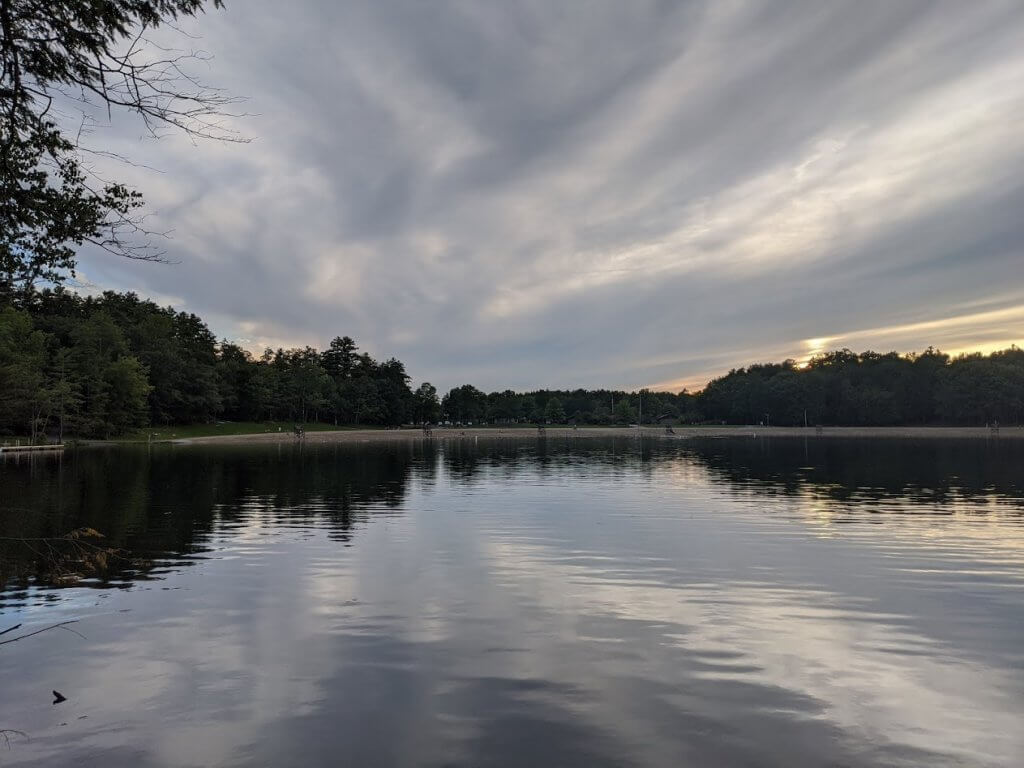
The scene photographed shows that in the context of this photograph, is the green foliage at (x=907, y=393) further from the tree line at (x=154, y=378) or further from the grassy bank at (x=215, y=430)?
the grassy bank at (x=215, y=430)

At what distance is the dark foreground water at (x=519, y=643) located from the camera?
7230 mm

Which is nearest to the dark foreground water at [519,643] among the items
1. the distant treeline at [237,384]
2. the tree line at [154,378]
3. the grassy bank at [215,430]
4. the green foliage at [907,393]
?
the tree line at [154,378]

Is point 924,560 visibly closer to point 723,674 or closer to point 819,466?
point 723,674

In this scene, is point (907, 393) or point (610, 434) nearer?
point (907, 393)

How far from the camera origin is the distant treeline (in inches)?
3278

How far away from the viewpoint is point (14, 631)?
1109 centimetres

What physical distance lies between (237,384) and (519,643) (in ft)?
465

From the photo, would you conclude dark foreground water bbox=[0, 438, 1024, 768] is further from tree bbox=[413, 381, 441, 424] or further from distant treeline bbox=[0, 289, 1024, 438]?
tree bbox=[413, 381, 441, 424]

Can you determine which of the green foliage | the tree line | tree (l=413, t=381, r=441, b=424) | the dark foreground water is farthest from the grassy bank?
the green foliage

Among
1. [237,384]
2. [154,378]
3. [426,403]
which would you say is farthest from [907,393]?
[154,378]

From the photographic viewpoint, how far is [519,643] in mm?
10609

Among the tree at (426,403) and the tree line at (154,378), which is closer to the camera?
the tree line at (154,378)

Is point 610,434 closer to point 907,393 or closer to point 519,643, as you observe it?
point 907,393

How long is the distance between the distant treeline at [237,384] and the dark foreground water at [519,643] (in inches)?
2502
